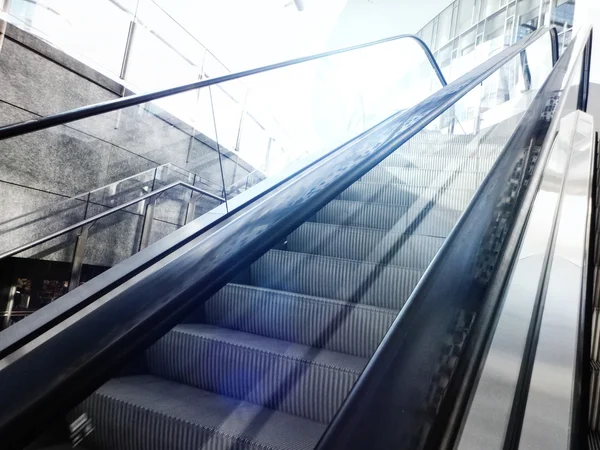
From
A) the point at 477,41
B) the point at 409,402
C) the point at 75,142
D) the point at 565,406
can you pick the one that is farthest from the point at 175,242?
the point at 477,41

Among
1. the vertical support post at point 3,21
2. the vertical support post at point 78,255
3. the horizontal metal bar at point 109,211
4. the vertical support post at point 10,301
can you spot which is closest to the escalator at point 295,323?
the horizontal metal bar at point 109,211

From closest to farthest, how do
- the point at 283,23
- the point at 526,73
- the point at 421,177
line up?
the point at 421,177
the point at 526,73
the point at 283,23

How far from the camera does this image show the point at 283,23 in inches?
343

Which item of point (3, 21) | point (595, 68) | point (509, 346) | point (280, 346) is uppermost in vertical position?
point (595, 68)

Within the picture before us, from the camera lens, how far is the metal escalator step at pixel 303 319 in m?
1.51

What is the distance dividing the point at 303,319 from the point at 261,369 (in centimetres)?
28

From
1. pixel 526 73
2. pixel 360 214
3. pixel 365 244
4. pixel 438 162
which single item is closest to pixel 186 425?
pixel 365 244

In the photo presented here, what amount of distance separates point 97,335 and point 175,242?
3.02ft

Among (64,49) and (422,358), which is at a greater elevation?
(64,49)

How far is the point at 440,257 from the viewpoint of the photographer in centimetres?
96

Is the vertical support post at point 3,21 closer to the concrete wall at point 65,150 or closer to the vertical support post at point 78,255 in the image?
the concrete wall at point 65,150

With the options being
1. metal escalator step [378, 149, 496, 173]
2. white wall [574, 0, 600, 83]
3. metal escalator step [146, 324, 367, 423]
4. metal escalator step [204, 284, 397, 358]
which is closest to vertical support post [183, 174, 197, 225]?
metal escalator step [378, 149, 496, 173]

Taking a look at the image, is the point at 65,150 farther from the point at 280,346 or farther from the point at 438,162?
the point at 438,162

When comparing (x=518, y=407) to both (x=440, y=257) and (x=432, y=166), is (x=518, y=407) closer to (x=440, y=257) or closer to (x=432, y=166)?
(x=440, y=257)
